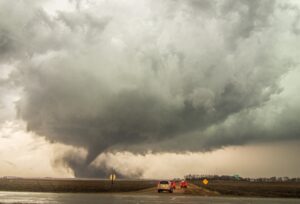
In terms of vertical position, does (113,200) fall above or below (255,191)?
below

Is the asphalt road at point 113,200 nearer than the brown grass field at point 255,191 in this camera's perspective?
Yes

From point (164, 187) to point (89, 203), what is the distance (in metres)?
28.8

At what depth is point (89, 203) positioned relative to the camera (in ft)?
114

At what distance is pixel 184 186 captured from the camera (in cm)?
8806

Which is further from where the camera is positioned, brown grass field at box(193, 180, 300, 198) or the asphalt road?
brown grass field at box(193, 180, 300, 198)

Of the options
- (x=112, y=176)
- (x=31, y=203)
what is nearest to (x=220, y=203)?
(x=31, y=203)

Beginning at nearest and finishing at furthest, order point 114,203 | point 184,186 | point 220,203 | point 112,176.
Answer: point 114,203 < point 220,203 < point 112,176 < point 184,186

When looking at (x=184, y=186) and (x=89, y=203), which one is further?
(x=184, y=186)

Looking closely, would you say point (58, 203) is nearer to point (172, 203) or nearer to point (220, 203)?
point (172, 203)

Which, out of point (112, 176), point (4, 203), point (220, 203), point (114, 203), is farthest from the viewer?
point (112, 176)

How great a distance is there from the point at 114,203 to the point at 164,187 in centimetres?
2773

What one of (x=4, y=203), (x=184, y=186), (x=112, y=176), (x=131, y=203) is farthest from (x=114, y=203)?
(x=184, y=186)

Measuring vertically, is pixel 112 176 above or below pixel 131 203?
above

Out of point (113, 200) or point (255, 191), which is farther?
point (255, 191)
